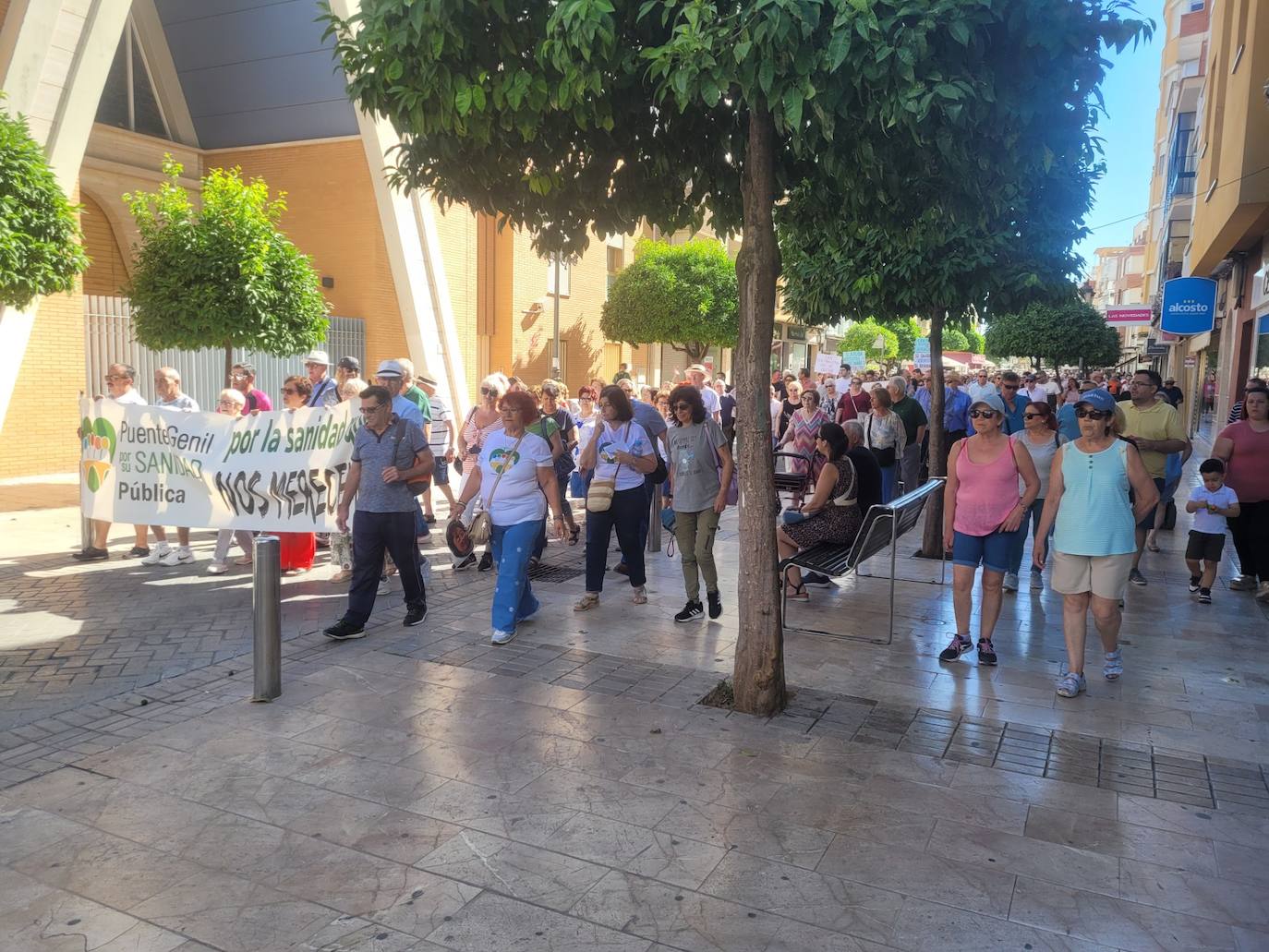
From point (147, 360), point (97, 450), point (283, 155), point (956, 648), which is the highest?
point (283, 155)

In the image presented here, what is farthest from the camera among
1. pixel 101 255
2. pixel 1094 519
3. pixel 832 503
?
pixel 101 255

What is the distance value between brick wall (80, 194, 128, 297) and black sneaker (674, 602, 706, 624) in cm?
1638

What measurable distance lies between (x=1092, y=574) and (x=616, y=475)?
3.56m

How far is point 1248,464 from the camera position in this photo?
320 inches

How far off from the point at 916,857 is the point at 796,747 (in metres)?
1.15

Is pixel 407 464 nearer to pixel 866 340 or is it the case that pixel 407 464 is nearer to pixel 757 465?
pixel 757 465

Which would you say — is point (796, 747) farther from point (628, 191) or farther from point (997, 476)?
point (628, 191)

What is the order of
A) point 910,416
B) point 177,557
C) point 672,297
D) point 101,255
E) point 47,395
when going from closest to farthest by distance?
point 177,557 < point 910,416 < point 47,395 < point 101,255 < point 672,297

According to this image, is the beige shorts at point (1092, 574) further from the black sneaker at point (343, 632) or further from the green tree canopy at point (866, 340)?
the green tree canopy at point (866, 340)

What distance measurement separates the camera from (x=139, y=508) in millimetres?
8555

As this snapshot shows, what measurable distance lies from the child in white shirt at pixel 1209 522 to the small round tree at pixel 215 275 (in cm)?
1051

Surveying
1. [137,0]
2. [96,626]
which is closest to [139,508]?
[96,626]

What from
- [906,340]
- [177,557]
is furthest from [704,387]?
[906,340]

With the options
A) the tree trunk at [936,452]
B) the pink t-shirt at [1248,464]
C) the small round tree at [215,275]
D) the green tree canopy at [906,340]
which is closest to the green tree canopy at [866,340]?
the green tree canopy at [906,340]
